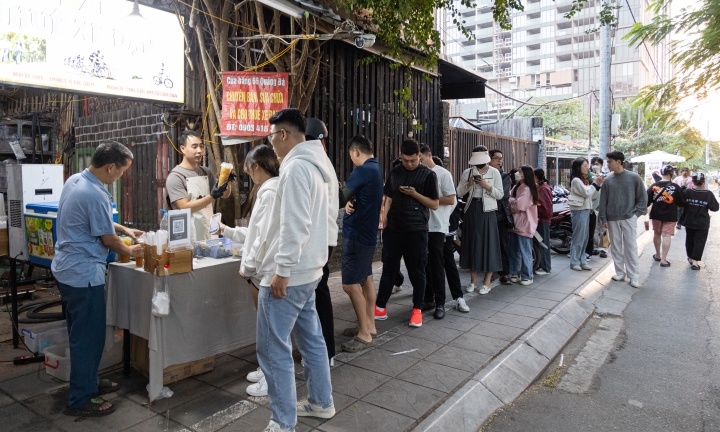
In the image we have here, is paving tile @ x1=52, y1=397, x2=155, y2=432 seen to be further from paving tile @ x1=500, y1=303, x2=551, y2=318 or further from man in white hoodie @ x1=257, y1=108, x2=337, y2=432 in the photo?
paving tile @ x1=500, y1=303, x2=551, y2=318

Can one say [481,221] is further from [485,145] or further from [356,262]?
[485,145]

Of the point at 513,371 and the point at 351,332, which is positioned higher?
the point at 351,332

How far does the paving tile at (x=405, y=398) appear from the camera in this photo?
10.9 feet

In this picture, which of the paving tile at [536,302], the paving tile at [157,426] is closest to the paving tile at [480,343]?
the paving tile at [536,302]

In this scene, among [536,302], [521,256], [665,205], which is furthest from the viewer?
[665,205]

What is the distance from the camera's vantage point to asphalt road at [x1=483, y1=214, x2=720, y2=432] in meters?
3.41

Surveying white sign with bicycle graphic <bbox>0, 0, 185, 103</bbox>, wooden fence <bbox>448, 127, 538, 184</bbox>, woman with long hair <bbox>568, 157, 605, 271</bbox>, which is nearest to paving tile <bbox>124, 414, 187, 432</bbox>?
white sign with bicycle graphic <bbox>0, 0, 185, 103</bbox>

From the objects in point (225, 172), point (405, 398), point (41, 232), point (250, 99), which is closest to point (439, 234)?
point (405, 398)

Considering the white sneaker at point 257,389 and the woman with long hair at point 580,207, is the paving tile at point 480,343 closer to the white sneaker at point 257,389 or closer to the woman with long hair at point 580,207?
the white sneaker at point 257,389

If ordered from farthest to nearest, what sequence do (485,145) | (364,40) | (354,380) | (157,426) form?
(485,145) → (364,40) → (354,380) → (157,426)

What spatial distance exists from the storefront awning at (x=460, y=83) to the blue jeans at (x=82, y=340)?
9.09 m

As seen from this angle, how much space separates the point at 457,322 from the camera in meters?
5.36

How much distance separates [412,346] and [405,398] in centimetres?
109

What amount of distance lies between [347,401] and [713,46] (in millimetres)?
4237
